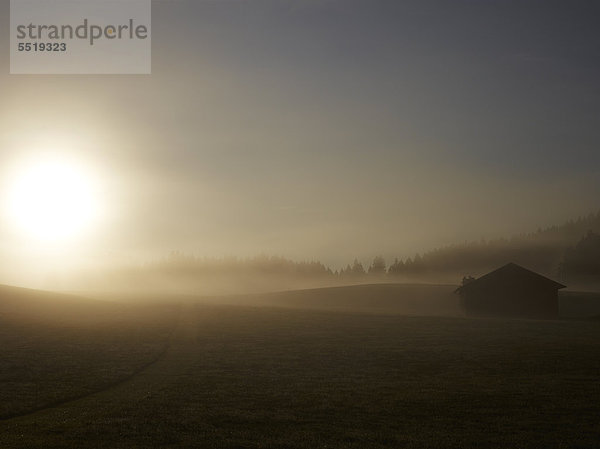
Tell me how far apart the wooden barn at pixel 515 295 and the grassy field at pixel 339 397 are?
1338 inches

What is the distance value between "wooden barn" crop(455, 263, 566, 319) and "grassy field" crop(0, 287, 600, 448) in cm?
3400

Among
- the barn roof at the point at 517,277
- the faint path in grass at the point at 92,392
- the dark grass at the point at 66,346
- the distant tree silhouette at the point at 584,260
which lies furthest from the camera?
the distant tree silhouette at the point at 584,260

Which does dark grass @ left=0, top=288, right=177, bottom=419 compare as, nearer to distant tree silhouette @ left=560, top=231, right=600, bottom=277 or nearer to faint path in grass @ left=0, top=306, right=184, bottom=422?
faint path in grass @ left=0, top=306, right=184, bottom=422

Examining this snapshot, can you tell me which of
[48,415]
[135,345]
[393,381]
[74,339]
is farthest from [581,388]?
[74,339]

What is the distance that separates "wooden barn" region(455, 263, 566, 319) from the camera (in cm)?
8681

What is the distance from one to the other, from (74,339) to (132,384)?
21663 mm

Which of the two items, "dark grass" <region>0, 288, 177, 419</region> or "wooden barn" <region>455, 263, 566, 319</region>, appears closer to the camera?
"dark grass" <region>0, 288, 177, 419</region>

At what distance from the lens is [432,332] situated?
59.0m

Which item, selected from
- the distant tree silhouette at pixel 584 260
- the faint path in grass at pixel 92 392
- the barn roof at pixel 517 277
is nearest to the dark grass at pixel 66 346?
the faint path in grass at pixel 92 392

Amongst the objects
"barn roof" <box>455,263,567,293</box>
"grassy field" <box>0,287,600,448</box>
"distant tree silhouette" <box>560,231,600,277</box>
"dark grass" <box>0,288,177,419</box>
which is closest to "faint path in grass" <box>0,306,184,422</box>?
"dark grass" <box>0,288,177,419</box>

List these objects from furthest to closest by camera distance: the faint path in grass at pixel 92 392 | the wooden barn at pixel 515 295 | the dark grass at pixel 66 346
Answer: the wooden barn at pixel 515 295 → the dark grass at pixel 66 346 → the faint path in grass at pixel 92 392

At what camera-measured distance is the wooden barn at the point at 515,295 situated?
8681 cm

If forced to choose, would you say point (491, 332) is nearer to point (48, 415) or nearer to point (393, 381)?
point (393, 381)

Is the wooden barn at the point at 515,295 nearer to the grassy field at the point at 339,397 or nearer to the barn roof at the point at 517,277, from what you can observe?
the barn roof at the point at 517,277
